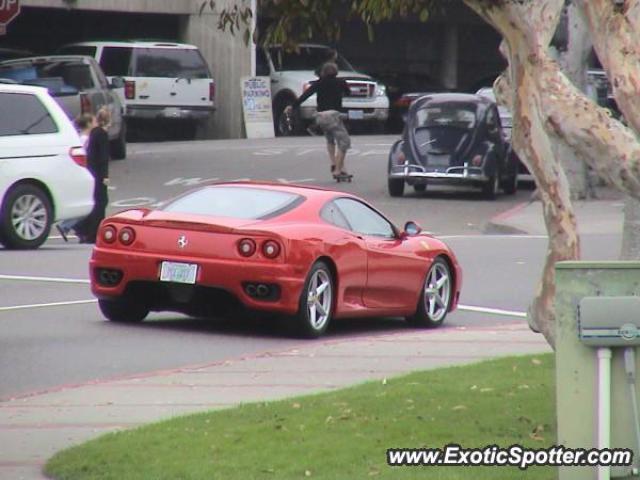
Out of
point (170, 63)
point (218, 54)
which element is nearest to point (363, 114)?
point (218, 54)

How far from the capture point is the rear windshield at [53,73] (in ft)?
102

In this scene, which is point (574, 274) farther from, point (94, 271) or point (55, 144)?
point (55, 144)

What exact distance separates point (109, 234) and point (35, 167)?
580 centimetres

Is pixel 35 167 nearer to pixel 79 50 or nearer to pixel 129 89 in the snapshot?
pixel 129 89

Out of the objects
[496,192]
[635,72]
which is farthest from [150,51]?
[635,72]

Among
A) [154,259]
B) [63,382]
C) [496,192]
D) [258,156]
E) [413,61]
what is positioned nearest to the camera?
[63,382]

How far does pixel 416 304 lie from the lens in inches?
600

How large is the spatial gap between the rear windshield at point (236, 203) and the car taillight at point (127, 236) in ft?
1.44

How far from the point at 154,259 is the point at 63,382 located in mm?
2443

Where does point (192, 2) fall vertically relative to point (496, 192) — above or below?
above

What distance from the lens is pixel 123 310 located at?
14.6 m

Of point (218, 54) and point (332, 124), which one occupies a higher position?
point (218, 54)

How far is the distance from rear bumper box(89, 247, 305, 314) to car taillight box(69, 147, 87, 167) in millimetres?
6267

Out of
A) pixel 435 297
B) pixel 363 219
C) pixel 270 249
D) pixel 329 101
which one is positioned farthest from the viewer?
pixel 329 101
